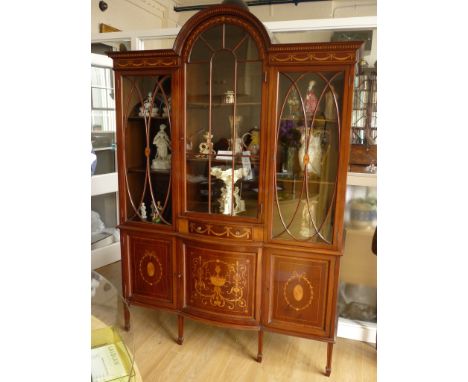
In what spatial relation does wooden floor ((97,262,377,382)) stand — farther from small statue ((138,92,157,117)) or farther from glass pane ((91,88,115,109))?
glass pane ((91,88,115,109))

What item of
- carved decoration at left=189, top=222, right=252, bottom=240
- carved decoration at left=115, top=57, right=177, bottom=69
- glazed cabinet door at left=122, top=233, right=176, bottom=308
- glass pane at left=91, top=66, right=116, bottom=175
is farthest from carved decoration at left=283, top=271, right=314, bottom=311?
glass pane at left=91, top=66, right=116, bottom=175

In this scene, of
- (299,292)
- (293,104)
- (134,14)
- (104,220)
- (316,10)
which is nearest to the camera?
(293,104)

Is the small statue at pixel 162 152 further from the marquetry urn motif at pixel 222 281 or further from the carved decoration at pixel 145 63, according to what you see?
the marquetry urn motif at pixel 222 281

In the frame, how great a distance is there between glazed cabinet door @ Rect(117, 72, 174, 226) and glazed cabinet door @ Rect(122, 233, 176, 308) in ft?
0.40

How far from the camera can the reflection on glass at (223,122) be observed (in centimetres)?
186

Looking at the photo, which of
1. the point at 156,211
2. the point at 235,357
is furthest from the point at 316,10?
the point at 235,357

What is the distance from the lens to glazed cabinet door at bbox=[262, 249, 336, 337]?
1872mm

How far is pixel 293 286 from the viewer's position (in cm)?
193

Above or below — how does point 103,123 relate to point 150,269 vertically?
above

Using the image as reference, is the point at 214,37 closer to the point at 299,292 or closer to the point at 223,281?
the point at 223,281

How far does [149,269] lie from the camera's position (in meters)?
2.20

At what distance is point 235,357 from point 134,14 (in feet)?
11.1

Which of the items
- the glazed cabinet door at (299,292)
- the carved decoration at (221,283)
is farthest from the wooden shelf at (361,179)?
the carved decoration at (221,283)
